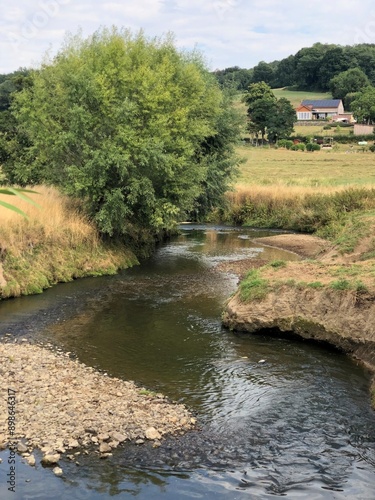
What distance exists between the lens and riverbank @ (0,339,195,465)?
9.37 meters

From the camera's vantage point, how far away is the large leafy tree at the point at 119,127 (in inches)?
937

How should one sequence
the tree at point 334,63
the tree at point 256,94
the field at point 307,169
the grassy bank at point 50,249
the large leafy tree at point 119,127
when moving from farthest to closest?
1. the tree at point 334,63
2. the tree at point 256,94
3. the field at point 307,169
4. the large leafy tree at point 119,127
5. the grassy bank at point 50,249

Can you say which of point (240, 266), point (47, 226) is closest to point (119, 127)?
point (47, 226)

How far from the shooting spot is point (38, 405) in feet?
34.5

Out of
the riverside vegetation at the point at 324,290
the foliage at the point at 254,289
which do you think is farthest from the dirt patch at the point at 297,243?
the foliage at the point at 254,289

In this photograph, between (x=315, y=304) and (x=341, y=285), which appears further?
(x=315, y=304)

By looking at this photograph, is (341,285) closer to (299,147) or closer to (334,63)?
(299,147)

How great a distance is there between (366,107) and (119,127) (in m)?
98.9

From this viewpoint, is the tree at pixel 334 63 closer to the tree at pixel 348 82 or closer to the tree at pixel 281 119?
the tree at pixel 348 82

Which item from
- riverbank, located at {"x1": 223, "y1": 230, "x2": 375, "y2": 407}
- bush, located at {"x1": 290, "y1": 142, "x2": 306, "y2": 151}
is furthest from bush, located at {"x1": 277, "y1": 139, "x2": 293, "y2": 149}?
riverbank, located at {"x1": 223, "y1": 230, "x2": 375, "y2": 407}

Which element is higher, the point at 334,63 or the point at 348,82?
the point at 334,63

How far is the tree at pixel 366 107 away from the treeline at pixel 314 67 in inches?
1226

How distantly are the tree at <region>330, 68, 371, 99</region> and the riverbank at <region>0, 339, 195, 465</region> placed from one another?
13658 centimetres

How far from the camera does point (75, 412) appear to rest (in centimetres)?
1027
